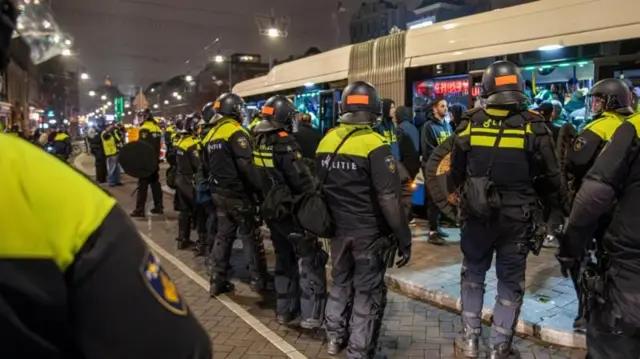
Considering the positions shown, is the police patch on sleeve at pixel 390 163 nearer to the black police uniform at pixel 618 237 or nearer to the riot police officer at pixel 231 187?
the black police uniform at pixel 618 237

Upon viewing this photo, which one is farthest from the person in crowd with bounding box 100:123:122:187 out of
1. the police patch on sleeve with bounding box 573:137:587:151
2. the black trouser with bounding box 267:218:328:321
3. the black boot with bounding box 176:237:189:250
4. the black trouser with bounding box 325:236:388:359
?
the police patch on sleeve with bounding box 573:137:587:151

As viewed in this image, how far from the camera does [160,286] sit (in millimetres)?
986

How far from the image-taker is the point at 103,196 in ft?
3.19

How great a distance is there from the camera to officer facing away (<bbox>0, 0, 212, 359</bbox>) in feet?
2.83

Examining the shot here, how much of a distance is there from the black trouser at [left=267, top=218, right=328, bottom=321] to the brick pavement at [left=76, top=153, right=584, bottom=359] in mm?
224

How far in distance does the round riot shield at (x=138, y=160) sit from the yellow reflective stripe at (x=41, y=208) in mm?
9902

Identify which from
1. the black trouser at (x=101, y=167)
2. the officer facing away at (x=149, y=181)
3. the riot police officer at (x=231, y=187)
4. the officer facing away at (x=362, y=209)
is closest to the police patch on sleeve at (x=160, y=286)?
the officer facing away at (x=362, y=209)

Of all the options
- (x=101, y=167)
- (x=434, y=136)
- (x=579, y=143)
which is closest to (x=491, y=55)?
(x=434, y=136)

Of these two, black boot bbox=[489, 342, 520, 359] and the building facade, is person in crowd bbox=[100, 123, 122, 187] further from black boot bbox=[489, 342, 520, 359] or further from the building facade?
the building facade

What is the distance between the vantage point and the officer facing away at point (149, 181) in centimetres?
1073

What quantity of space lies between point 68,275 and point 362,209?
10.5 ft

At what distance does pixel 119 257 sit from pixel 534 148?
357cm

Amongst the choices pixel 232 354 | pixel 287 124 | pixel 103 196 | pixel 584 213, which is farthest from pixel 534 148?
pixel 103 196

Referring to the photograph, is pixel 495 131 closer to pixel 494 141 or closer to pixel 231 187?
pixel 494 141
